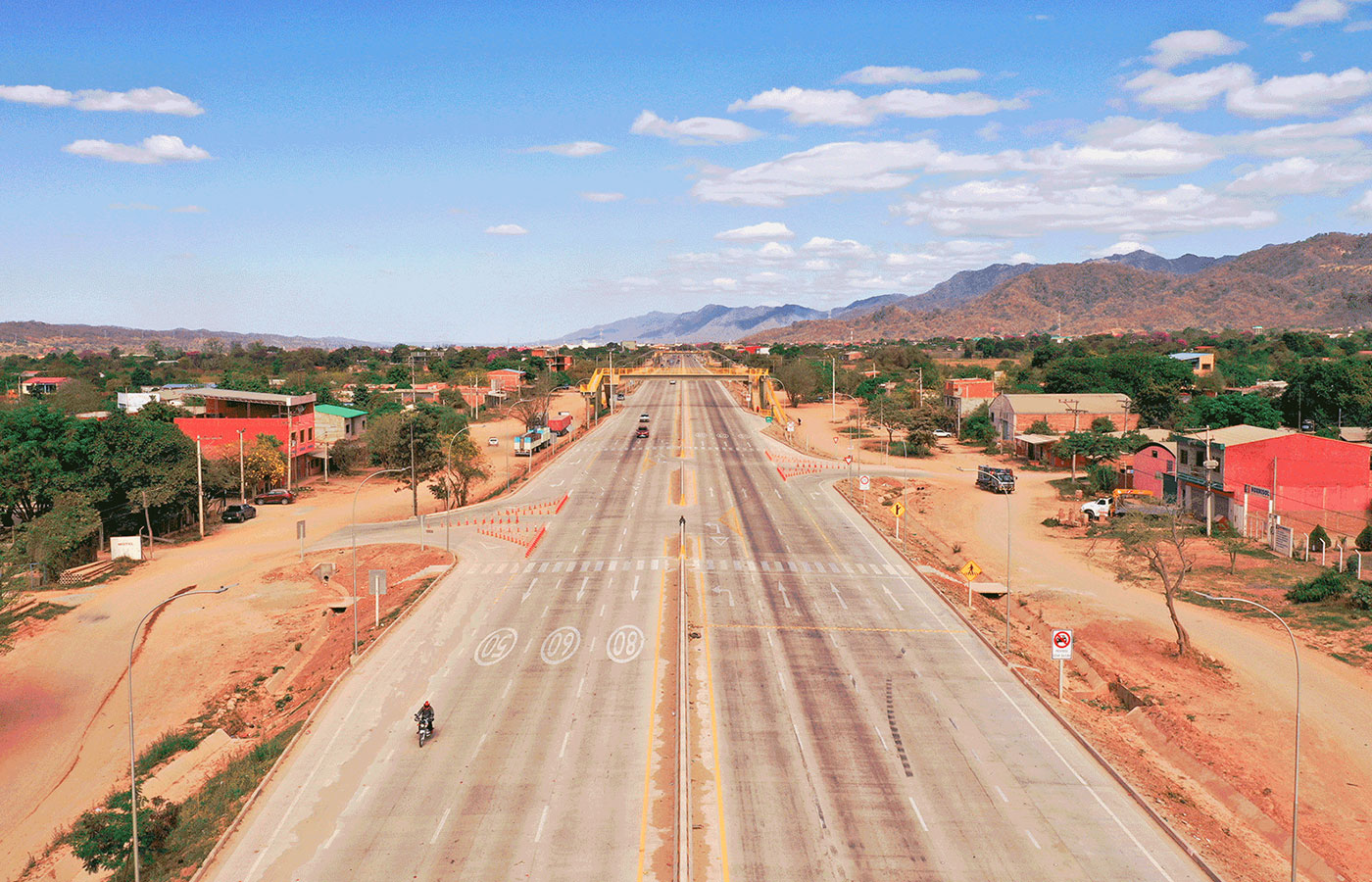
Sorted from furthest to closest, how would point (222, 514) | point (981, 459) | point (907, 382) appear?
point (907, 382) < point (981, 459) < point (222, 514)

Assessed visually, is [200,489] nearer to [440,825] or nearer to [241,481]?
[241,481]

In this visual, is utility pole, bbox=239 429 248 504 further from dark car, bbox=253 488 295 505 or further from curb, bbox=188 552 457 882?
curb, bbox=188 552 457 882

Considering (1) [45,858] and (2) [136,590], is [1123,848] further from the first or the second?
(2) [136,590]

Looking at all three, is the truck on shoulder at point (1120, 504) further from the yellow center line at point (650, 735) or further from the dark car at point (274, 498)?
the dark car at point (274, 498)

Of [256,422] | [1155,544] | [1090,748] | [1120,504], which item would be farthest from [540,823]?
[256,422]

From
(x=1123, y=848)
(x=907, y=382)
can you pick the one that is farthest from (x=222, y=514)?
(x=907, y=382)

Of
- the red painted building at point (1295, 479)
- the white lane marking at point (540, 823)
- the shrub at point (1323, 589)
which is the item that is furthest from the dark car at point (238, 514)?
the red painted building at point (1295, 479)
